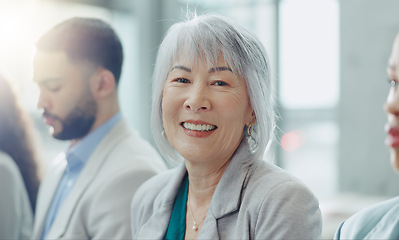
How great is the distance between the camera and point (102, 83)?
1925 mm

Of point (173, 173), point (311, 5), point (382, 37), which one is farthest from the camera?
point (311, 5)

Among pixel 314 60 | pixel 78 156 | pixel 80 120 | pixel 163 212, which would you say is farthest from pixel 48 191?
pixel 314 60

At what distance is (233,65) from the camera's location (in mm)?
1357

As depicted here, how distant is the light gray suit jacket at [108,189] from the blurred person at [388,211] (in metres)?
0.78

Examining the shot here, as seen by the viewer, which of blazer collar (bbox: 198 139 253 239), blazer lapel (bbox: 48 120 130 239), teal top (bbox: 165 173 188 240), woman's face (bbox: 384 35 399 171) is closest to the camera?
woman's face (bbox: 384 35 399 171)

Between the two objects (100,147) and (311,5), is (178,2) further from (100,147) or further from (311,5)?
(100,147)

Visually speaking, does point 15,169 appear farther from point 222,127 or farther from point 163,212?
point 222,127

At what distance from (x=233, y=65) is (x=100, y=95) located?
741mm

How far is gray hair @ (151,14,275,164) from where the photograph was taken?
1.35 meters

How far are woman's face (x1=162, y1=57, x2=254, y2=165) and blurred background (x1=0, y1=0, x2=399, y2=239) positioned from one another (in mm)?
1280

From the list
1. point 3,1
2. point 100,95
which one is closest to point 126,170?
point 100,95

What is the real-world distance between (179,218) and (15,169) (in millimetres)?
1047

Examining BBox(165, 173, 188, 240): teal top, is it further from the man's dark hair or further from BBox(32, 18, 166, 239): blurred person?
the man's dark hair

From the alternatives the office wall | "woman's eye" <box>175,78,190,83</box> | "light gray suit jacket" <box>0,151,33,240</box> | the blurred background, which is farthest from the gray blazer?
the office wall
